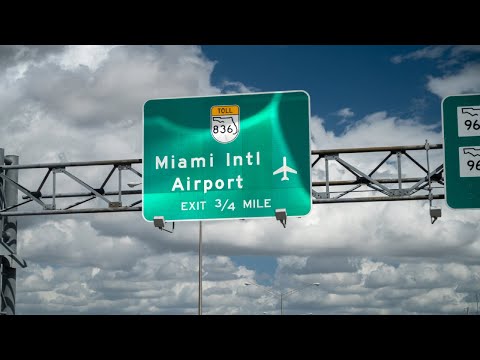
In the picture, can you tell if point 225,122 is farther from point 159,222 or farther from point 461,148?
point 461,148

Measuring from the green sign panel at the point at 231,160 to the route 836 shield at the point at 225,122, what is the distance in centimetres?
2

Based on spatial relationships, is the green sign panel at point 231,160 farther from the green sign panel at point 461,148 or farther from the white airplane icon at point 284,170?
the green sign panel at point 461,148

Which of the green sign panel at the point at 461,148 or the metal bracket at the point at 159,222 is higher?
the green sign panel at the point at 461,148

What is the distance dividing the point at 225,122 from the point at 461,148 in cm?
539

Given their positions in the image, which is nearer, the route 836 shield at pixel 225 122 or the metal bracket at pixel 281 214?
the metal bracket at pixel 281 214

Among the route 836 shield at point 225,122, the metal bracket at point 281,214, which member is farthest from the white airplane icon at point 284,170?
the route 836 shield at point 225,122

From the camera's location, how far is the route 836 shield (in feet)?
55.9

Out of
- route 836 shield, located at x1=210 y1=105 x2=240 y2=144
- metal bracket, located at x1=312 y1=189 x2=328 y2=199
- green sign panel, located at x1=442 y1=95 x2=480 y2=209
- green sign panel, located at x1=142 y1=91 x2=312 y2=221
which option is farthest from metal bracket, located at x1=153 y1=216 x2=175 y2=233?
green sign panel, located at x1=442 y1=95 x2=480 y2=209

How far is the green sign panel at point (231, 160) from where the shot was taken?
54.7 ft

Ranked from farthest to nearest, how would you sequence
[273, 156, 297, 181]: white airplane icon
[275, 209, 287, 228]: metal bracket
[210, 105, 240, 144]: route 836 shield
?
[210, 105, 240, 144]: route 836 shield → [273, 156, 297, 181]: white airplane icon → [275, 209, 287, 228]: metal bracket

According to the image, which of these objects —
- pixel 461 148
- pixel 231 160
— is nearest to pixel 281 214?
pixel 231 160

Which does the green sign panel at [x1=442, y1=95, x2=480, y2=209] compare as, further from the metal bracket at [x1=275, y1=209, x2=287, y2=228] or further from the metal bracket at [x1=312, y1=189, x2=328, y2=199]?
the metal bracket at [x1=275, y1=209, x2=287, y2=228]

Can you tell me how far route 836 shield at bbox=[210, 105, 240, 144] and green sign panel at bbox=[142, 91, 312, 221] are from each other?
23 millimetres

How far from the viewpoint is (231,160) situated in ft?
55.5
